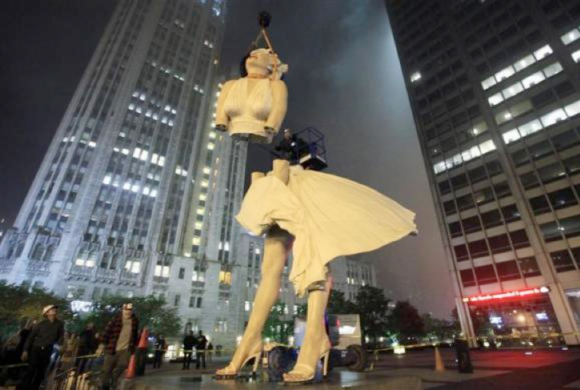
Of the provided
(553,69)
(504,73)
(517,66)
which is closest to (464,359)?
(553,69)

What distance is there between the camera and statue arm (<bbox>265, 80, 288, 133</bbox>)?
4121 mm

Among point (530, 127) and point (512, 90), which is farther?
point (512, 90)

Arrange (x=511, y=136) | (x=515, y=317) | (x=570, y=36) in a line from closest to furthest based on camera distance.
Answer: (x=515, y=317), (x=570, y=36), (x=511, y=136)

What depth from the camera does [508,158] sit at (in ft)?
120

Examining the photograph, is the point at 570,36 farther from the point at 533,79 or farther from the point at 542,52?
the point at 533,79

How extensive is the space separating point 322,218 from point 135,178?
6775 centimetres

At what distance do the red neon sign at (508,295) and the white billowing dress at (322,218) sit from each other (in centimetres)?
3664

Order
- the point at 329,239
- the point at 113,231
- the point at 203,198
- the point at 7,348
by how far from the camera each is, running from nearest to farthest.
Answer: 1. the point at 329,239
2. the point at 7,348
3. the point at 113,231
4. the point at 203,198

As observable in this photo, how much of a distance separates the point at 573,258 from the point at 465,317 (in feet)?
41.1

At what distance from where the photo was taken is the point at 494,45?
4191 centimetres

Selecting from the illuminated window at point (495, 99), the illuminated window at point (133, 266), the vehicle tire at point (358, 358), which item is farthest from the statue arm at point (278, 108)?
the illuminated window at point (133, 266)

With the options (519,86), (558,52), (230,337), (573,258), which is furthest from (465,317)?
(230,337)

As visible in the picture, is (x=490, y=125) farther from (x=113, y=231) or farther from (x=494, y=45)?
(x=113, y=231)

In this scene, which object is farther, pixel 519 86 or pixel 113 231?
pixel 113 231
